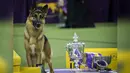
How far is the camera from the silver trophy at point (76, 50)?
2.05 meters

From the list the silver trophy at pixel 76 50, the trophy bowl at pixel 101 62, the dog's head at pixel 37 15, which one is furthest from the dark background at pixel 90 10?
the trophy bowl at pixel 101 62

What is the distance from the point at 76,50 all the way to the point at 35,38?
0.40 meters

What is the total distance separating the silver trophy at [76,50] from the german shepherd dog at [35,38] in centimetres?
23

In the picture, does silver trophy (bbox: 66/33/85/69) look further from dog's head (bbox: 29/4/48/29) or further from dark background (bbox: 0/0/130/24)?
dog's head (bbox: 29/4/48/29)

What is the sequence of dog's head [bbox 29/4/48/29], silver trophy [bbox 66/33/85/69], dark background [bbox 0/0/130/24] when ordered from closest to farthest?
dog's head [bbox 29/4/48/29] < dark background [bbox 0/0/130/24] < silver trophy [bbox 66/33/85/69]

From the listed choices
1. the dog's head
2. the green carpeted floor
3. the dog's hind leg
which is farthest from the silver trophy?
the dog's head

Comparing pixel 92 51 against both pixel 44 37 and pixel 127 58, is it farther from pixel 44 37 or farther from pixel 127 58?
pixel 127 58

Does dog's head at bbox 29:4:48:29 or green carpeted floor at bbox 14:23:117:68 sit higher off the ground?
dog's head at bbox 29:4:48:29

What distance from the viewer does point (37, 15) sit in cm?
180

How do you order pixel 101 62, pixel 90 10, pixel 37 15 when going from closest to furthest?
pixel 37 15
pixel 101 62
pixel 90 10

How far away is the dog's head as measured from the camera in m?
1.82

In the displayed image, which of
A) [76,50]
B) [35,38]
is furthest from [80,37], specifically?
[35,38]

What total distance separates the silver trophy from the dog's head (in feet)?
1.20

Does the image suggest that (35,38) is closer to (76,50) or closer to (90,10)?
(76,50)
